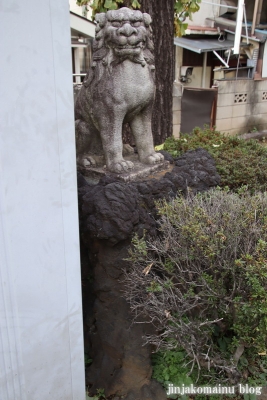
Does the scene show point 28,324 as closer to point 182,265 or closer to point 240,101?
point 182,265

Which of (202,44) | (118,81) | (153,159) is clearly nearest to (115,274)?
(153,159)

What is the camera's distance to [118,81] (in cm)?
275

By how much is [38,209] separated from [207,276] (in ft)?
3.88

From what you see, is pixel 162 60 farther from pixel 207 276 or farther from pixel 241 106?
pixel 241 106

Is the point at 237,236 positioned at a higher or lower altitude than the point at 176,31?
lower

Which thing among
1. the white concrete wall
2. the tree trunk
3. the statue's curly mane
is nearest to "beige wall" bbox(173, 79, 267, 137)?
the tree trunk

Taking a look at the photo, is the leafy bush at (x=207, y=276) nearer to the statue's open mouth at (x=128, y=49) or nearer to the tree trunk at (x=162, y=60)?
the statue's open mouth at (x=128, y=49)

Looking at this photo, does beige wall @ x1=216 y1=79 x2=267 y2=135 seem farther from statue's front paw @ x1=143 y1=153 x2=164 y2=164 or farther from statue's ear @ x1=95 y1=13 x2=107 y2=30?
statue's ear @ x1=95 y1=13 x2=107 y2=30

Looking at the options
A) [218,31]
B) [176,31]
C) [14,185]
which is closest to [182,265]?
[14,185]

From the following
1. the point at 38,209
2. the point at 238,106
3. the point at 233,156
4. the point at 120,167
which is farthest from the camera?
the point at 238,106

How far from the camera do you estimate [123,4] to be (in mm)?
4898

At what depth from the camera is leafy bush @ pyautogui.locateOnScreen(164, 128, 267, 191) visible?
4172 millimetres

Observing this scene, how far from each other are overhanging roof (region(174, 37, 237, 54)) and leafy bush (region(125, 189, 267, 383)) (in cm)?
886

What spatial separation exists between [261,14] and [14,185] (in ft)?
38.5
